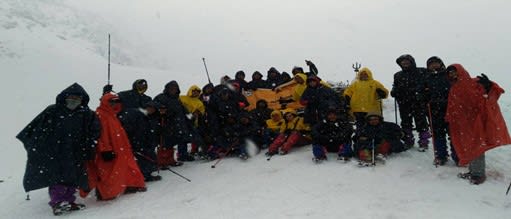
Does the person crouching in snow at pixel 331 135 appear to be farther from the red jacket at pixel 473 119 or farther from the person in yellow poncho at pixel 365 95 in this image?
the red jacket at pixel 473 119

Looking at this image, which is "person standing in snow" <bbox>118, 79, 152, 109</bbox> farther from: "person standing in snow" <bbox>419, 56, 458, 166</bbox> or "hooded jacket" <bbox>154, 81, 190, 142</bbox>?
"person standing in snow" <bbox>419, 56, 458, 166</bbox>

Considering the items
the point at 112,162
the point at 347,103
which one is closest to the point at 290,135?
the point at 347,103

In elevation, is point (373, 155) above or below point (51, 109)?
below

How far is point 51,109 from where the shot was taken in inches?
236

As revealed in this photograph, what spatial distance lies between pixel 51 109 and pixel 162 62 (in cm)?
3617

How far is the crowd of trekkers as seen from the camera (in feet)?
19.4

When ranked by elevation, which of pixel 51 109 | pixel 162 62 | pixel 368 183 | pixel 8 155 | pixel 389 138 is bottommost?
pixel 8 155

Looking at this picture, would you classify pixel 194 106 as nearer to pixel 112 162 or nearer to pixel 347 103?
pixel 112 162

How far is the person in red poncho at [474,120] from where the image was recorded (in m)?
5.80

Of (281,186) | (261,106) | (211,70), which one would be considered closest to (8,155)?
(261,106)

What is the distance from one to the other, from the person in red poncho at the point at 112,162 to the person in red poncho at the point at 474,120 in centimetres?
502

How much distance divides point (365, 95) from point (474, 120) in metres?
2.49

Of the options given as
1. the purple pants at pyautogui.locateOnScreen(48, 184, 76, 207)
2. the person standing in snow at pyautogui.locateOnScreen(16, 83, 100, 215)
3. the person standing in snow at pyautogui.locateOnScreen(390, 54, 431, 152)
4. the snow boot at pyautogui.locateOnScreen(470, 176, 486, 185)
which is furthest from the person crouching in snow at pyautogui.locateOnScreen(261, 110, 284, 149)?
the purple pants at pyautogui.locateOnScreen(48, 184, 76, 207)

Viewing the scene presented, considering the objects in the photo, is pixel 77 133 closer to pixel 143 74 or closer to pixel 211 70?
pixel 143 74
